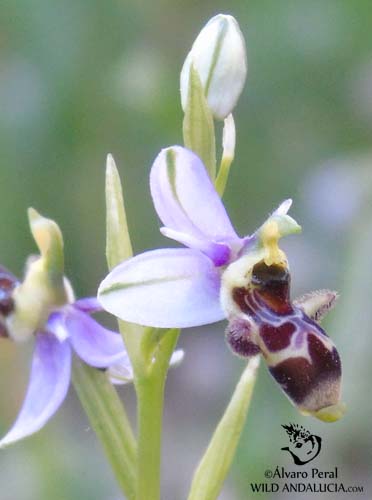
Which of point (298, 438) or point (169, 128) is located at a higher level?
point (169, 128)

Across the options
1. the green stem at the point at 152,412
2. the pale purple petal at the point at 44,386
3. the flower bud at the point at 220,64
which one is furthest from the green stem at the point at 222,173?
the pale purple petal at the point at 44,386

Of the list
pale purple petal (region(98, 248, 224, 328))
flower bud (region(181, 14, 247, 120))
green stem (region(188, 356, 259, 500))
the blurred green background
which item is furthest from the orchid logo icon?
flower bud (region(181, 14, 247, 120))

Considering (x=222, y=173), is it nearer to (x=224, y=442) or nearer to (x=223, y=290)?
(x=223, y=290)

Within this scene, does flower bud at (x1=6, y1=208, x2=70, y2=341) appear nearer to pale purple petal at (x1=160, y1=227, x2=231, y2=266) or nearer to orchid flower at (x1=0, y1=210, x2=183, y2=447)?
orchid flower at (x1=0, y1=210, x2=183, y2=447)

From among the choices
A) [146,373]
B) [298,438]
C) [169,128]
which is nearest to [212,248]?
Answer: [146,373]

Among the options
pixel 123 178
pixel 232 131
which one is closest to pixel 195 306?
pixel 232 131

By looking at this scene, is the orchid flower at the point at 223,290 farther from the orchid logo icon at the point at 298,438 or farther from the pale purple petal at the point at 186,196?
the orchid logo icon at the point at 298,438
